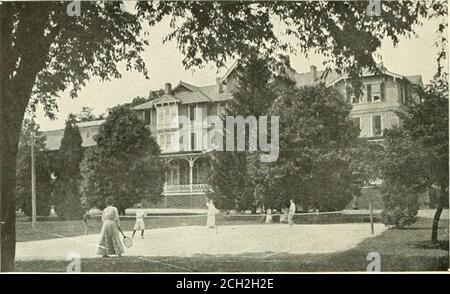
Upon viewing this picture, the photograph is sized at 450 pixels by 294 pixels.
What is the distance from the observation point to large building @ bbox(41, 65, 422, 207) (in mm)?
6059

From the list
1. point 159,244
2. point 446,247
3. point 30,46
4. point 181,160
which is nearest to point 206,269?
point 159,244

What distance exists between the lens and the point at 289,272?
5758 millimetres

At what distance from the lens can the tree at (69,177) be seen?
648 cm

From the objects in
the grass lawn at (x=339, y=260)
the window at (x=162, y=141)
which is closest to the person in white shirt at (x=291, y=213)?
the grass lawn at (x=339, y=260)

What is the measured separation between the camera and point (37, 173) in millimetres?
6633

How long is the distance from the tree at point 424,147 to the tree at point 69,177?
3.39 meters

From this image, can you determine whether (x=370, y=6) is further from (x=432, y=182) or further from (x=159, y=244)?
(x=159, y=244)

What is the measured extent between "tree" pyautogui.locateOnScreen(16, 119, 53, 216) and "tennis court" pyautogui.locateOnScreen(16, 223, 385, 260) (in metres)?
0.46

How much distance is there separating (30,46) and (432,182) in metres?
4.44

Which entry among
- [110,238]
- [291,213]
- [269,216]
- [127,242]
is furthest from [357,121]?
[110,238]

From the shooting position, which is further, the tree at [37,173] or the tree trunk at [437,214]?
the tree at [37,173]

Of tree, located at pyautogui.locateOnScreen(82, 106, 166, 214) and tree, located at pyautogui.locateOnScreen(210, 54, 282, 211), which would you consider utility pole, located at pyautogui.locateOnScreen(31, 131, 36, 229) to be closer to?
tree, located at pyautogui.locateOnScreen(82, 106, 166, 214)

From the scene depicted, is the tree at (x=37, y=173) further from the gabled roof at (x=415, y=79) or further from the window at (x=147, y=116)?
the gabled roof at (x=415, y=79)

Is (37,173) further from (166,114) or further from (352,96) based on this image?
(352,96)
